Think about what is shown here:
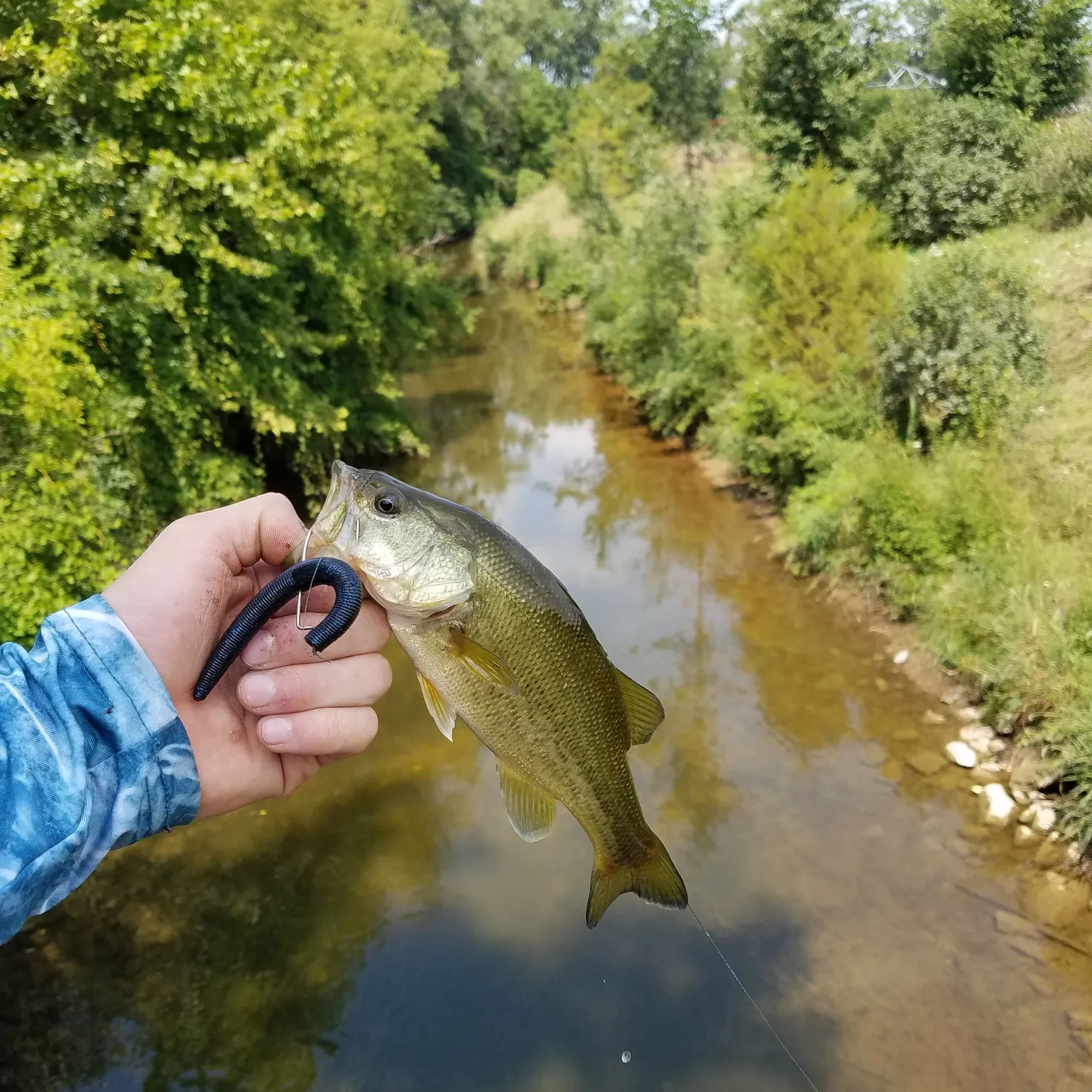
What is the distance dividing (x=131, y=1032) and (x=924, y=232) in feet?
56.4

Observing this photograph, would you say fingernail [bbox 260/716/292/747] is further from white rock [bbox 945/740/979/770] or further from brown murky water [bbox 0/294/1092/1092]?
white rock [bbox 945/740/979/770]

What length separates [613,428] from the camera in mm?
18203

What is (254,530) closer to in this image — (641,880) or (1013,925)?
(641,880)

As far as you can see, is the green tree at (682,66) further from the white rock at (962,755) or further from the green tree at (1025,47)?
the white rock at (962,755)

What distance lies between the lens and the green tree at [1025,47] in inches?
642

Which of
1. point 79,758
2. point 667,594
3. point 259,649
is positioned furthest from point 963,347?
point 79,758

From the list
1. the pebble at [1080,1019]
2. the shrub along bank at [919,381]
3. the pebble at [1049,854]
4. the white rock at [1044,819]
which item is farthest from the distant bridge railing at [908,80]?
the pebble at [1080,1019]

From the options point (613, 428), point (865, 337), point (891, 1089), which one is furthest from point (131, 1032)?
point (613, 428)

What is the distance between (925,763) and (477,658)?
22.5ft

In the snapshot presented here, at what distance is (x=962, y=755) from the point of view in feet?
25.5

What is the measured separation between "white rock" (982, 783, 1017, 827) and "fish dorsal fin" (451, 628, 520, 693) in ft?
21.0

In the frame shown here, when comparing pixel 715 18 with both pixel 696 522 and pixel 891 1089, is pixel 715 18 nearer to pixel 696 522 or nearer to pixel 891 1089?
pixel 696 522

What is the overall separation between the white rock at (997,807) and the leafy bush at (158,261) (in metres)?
7.57

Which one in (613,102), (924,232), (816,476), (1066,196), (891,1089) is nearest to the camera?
(891,1089)
